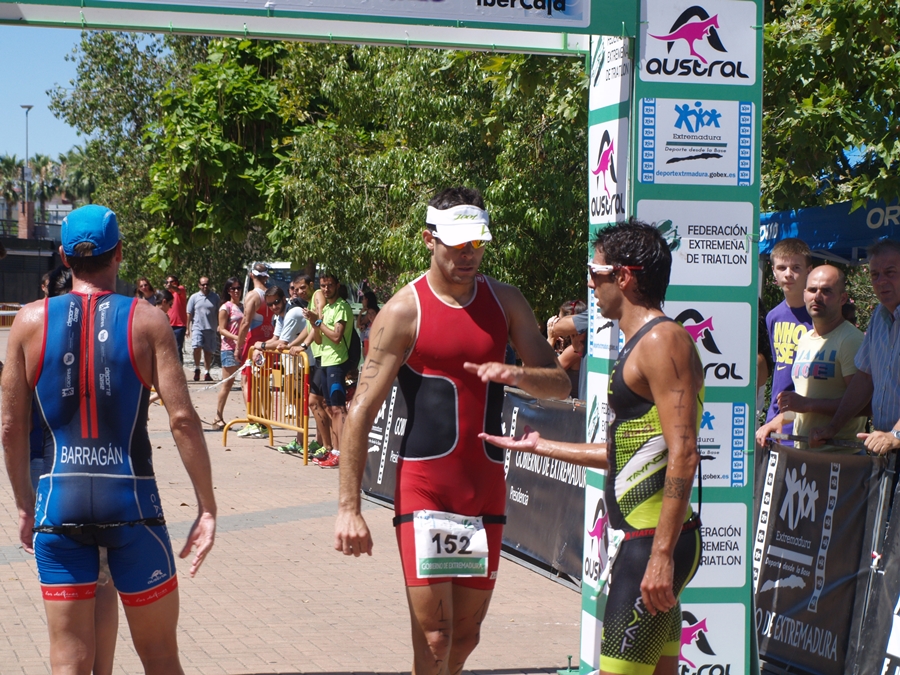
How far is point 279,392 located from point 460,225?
964 cm

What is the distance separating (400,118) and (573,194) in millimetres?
2706

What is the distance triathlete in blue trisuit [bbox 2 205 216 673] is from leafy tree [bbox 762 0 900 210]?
7.00 m

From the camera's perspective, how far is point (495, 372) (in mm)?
3838

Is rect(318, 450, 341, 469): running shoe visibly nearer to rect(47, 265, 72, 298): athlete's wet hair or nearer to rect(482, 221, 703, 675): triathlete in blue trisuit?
rect(47, 265, 72, 298): athlete's wet hair

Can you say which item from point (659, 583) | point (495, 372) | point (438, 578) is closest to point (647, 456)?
point (659, 583)

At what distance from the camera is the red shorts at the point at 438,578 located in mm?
3996

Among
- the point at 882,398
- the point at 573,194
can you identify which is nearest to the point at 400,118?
the point at 573,194

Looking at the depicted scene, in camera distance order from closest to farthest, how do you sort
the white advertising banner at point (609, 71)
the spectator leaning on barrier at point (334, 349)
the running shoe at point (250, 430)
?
the white advertising banner at point (609, 71), the spectator leaning on barrier at point (334, 349), the running shoe at point (250, 430)

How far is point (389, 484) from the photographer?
33.9 ft

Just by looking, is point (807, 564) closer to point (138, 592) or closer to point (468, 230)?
point (468, 230)

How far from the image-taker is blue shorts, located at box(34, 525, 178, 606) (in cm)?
360

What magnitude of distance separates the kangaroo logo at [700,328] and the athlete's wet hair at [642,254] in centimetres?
121

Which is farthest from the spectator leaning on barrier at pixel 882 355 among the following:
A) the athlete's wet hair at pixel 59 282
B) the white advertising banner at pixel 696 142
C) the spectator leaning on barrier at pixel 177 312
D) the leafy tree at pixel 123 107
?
the leafy tree at pixel 123 107

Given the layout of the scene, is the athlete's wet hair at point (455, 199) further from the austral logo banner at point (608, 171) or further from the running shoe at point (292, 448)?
the running shoe at point (292, 448)
